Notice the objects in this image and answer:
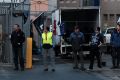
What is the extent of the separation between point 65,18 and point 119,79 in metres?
10.8

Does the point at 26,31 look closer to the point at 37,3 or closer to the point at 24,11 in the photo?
the point at 24,11

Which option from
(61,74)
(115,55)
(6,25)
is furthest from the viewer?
(6,25)

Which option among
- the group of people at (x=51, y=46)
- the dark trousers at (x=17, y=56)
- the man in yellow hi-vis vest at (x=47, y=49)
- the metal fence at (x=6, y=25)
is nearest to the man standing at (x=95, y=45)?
the group of people at (x=51, y=46)

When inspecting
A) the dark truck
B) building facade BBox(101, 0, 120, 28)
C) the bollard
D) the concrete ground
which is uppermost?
building facade BBox(101, 0, 120, 28)

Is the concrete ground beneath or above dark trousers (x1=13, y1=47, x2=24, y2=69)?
beneath

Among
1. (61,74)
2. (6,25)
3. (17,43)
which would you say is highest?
(6,25)

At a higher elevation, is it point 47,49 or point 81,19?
point 81,19

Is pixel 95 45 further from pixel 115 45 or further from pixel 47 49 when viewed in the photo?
pixel 47 49

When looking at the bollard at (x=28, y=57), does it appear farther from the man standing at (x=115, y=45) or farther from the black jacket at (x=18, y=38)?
the man standing at (x=115, y=45)

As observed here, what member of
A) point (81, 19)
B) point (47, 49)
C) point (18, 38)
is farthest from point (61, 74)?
point (81, 19)

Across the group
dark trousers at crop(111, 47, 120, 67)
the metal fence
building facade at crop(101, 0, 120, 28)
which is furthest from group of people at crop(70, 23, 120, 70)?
building facade at crop(101, 0, 120, 28)

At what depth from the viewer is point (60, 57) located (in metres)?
27.1

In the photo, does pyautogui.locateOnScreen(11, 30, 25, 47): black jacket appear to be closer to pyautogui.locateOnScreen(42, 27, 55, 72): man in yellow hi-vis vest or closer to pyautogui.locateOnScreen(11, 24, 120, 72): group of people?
pyautogui.locateOnScreen(11, 24, 120, 72): group of people

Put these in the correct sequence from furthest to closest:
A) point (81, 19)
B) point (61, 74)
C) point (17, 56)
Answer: point (81, 19)
point (17, 56)
point (61, 74)
